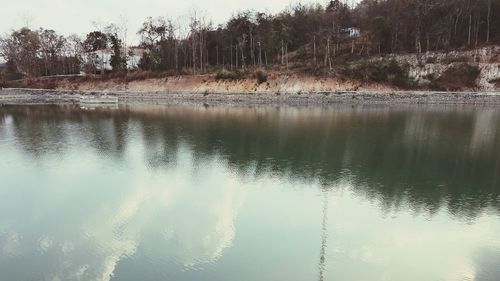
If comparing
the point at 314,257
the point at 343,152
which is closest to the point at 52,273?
the point at 314,257

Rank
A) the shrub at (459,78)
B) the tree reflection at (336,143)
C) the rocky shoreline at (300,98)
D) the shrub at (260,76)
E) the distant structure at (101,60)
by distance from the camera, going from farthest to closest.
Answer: the distant structure at (101,60)
the shrub at (260,76)
the shrub at (459,78)
the rocky shoreline at (300,98)
the tree reflection at (336,143)

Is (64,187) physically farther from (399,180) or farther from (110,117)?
(110,117)

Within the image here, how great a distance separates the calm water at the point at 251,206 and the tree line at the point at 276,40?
42.1 metres

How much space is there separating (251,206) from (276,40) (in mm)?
58487

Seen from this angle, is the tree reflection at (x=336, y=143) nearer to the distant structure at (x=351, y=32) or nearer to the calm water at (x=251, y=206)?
the calm water at (x=251, y=206)

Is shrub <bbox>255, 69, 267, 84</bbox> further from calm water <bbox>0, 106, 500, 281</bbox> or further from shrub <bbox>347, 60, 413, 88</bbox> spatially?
calm water <bbox>0, 106, 500, 281</bbox>

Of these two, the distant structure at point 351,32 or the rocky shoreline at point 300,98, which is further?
the distant structure at point 351,32

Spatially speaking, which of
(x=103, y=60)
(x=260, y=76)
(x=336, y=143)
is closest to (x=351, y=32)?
(x=260, y=76)

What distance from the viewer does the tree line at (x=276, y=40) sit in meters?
64.9

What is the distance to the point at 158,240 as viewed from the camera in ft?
38.2

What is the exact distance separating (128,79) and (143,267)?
210 feet

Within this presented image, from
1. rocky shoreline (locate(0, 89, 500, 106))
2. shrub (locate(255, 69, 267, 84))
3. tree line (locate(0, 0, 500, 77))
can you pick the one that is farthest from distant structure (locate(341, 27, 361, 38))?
rocky shoreline (locate(0, 89, 500, 106))

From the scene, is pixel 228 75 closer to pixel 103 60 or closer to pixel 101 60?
pixel 101 60

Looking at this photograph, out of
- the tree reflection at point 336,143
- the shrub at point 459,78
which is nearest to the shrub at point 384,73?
the shrub at point 459,78
